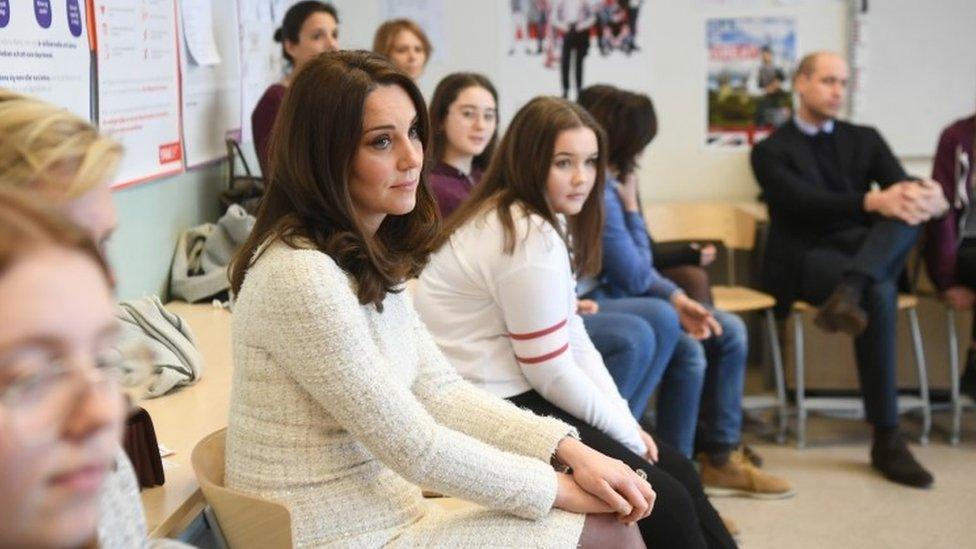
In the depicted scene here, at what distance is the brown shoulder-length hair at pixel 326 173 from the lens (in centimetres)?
150

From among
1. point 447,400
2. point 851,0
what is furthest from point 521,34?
point 447,400

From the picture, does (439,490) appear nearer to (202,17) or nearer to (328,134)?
(328,134)

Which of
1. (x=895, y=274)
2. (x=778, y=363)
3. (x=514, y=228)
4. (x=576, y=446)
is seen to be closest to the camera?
(x=576, y=446)

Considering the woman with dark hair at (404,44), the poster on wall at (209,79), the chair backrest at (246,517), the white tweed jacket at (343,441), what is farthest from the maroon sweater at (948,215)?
the chair backrest at (246,517)

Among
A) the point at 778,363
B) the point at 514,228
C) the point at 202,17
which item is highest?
the point at 202,17

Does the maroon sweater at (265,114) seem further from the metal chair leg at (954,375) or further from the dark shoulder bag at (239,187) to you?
the metal chair leg at (954,375)

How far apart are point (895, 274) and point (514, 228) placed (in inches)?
75.8

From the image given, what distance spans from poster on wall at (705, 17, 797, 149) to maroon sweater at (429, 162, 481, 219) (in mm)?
1715

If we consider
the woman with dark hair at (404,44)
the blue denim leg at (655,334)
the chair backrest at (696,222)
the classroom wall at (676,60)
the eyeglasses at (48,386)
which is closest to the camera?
the eyeglasses at (48,386)

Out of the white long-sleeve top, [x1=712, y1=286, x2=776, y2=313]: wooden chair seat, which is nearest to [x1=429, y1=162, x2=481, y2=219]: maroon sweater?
the white long-sleeve top

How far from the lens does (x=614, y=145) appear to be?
3326 millimetres

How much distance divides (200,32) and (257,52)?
2.07 ft

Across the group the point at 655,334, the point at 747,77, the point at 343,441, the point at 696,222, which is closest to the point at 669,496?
the point at 343,441

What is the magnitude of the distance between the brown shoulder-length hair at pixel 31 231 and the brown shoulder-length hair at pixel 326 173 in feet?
2.67
